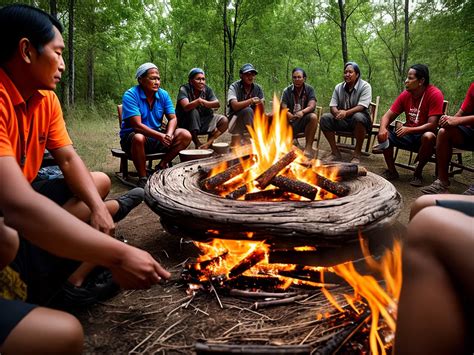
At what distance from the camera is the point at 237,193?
345 cm

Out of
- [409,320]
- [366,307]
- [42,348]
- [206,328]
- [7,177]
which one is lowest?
Answer: [206,328]

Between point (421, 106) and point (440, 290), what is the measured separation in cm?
608

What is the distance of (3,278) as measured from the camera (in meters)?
1.87

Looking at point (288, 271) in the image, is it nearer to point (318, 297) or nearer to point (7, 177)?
point (318, 297)

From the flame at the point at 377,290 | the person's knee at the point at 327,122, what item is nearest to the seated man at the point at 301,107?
the person's knee at the point at 327,122

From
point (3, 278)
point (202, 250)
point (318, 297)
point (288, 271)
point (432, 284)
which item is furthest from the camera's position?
point (202, 250)

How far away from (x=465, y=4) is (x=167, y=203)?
13.8 meters

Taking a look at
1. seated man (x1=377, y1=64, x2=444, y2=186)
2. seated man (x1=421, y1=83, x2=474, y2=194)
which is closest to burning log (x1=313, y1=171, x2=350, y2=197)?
seated man (x1=421, y1=83, x2=474, y2=194)

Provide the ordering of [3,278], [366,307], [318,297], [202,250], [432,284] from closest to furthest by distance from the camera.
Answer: [432,284] < [3,278] < [366,307] < [318,297] < [202,250]

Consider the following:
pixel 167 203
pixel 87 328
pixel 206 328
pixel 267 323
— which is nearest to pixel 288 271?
pixel 267 323

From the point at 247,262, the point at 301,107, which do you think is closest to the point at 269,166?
the point at 247,262

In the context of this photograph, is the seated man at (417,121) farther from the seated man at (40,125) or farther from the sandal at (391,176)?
the seated man at (40,125)

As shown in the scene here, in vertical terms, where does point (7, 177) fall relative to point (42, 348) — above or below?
above

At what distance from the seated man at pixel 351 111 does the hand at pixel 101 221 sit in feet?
18.5
